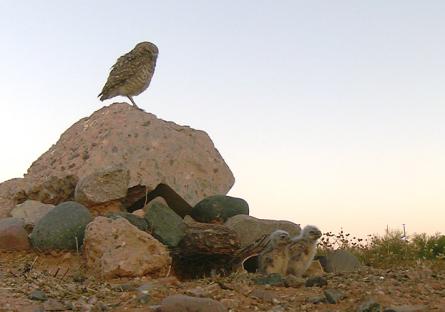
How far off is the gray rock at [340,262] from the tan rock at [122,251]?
9.70ft

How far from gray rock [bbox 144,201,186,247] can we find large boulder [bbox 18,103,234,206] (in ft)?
3.90

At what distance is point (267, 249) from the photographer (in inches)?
374

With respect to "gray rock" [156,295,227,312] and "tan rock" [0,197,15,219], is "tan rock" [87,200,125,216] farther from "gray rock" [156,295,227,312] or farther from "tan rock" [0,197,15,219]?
"gray rock" [156,295,227,312]

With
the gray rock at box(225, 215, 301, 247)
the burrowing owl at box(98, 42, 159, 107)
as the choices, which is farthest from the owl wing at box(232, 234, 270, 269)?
the burrowing owl at box(98, 42, 159, 107)

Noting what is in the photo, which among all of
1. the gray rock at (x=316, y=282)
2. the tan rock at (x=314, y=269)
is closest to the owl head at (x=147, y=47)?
the tan rock at (x=314, y=269)

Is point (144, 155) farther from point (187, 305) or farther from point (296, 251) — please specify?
point (187, 305)

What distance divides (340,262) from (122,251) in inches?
148

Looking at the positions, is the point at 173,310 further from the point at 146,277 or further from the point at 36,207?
the point at 36,207

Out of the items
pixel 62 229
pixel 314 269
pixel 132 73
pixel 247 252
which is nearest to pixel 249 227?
pixel 247 252

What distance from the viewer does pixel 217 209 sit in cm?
1152

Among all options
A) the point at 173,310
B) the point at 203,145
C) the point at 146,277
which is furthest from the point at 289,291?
the point at 203,145

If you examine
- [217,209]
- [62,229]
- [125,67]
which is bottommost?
[62,229]

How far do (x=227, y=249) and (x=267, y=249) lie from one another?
0.65 metres

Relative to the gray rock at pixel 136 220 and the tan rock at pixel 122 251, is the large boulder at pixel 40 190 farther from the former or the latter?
the tan rock at pixel 122 251
